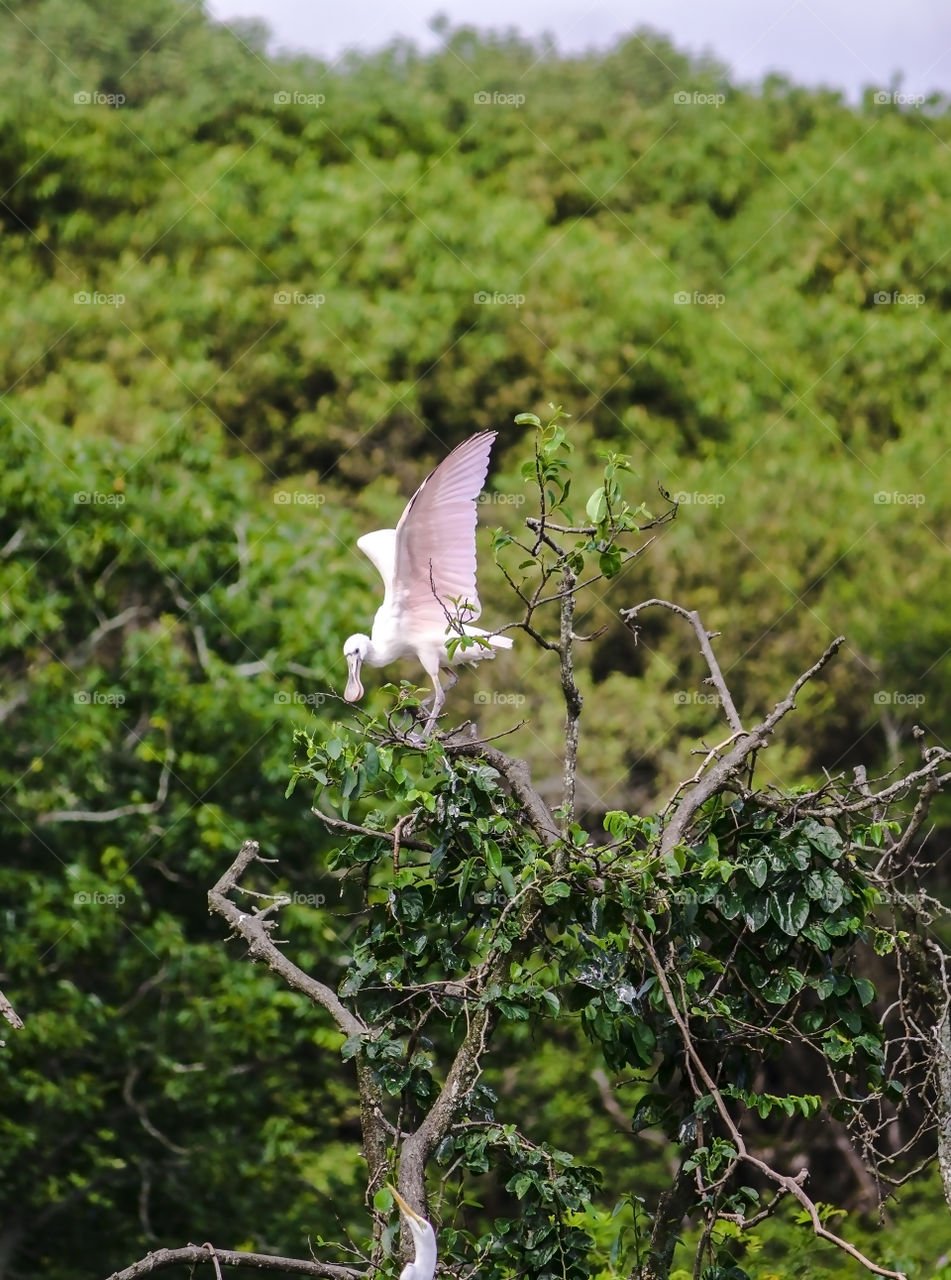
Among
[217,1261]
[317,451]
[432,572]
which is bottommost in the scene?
[317,451]

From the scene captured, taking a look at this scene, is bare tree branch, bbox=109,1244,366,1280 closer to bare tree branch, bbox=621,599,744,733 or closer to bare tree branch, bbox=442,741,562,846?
bare tree branch, bbox=442,741,562,846

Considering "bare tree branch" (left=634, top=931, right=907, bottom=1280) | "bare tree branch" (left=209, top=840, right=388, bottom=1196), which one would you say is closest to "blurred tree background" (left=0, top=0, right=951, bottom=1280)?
"bare tree branch" (left=209, top=840, right=388, bottom=1196)

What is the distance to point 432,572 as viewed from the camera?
479 centimetres

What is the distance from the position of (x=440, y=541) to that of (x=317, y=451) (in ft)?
37.4

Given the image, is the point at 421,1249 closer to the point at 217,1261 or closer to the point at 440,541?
the point at 217,1261

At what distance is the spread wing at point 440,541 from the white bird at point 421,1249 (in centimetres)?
173

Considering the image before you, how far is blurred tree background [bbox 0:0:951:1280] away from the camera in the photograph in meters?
8.34

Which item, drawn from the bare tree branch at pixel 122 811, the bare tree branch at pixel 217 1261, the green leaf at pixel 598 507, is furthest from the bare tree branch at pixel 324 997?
the bare tree branch at pixel 122 811

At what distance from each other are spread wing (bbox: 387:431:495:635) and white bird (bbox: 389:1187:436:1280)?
5.67 ft

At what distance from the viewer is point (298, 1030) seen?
819 centimetres

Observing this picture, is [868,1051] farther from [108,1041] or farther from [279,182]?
[279,182]

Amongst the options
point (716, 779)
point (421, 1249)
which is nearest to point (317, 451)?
point (716, 779)

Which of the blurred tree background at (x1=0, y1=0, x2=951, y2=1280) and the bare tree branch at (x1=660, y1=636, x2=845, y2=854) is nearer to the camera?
the bare tree branch at (x1=660, y1=636, x2=845, y2=854)

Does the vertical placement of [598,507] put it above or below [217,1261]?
above
